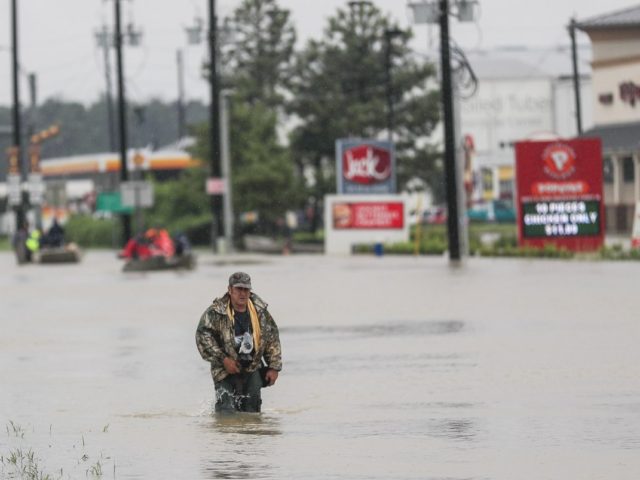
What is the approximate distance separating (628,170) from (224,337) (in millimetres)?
63167

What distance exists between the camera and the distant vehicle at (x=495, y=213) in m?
108

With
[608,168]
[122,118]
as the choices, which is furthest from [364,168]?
[608,168]

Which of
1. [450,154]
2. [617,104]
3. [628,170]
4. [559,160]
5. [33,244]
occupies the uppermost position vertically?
[617,104]

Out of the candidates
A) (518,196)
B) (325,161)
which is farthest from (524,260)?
(325,161)

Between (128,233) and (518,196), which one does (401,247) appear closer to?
(518,196)

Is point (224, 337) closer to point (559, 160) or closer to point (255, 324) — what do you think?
point (255, 324)

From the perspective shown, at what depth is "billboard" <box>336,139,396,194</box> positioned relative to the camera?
2677 inches

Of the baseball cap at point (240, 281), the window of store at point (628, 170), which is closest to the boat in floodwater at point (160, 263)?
the window of store at point (628, 170)

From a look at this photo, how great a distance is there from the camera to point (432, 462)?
12617 millimetres

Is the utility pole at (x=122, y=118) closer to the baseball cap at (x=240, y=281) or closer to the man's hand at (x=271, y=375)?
the man's hand at (x=271, y=375)

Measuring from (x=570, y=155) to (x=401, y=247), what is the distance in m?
12.0

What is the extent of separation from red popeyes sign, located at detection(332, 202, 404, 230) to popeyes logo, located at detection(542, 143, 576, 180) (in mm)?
14691

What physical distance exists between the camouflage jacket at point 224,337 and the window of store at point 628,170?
2460 inches

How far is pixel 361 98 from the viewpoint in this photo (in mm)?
92375
